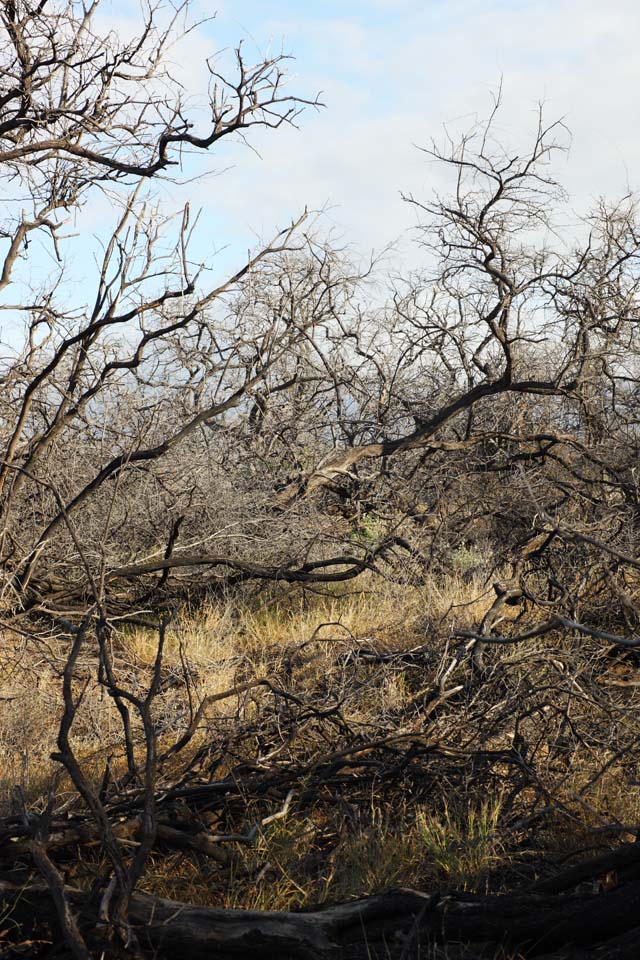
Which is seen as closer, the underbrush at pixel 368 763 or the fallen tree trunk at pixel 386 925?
the fallen tree trunk at pixel 386 925

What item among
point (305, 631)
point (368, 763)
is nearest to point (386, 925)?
point (368, 763)

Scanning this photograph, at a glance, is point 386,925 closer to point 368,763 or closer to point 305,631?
point 368,763

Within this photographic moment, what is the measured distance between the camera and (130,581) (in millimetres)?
7191

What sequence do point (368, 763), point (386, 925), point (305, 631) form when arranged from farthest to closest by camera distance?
1. point (305, 631)
2. point (368, 763)
3. point (386, 925)

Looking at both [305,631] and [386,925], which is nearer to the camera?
[386,925]

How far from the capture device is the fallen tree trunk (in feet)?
7.79

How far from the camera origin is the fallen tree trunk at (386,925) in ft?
7.79

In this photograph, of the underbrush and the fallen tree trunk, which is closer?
the fallen tree trunk

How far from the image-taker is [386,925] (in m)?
2.52

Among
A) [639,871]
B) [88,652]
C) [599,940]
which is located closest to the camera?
[599,940]

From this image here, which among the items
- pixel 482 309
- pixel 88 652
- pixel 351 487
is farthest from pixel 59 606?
pixel 482 309

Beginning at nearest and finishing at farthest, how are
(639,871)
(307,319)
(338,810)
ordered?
(639,871) < (338,810) < (307,319)

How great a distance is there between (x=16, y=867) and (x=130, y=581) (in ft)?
13.8

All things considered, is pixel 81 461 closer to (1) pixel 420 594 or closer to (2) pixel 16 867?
(1) pixel 420 594
